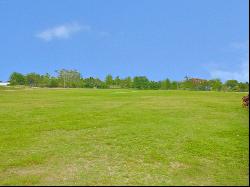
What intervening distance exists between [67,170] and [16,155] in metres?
3.02

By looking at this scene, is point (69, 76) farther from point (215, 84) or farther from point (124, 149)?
point (124, 149)

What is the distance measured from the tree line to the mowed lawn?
3184 inches

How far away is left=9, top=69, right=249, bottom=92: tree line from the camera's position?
105750mm

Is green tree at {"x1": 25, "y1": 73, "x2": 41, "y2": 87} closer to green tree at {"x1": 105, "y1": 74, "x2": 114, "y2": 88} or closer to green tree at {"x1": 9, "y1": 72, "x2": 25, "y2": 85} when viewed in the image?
green tree at {"x1": 9, "y1": 72, "x2": 25, "y2": 85}

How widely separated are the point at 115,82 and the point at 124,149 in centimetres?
10377

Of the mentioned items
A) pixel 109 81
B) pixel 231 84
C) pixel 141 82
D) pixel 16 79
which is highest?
pixel 16 79

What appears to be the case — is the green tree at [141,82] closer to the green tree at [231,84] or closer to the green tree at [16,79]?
the green tree at [231,84]

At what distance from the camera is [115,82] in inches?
4663

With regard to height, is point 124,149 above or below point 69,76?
below

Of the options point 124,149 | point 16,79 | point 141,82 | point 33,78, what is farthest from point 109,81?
point 124,149

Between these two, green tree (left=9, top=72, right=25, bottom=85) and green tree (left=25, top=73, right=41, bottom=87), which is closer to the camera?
green tree (left=9, top=72, right=25, bottom=85)

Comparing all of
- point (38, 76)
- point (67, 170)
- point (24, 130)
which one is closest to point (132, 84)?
point (38, 76)

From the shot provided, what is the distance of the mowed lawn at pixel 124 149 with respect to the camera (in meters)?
11.5

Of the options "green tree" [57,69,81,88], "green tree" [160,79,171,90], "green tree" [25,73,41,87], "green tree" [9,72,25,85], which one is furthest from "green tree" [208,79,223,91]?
"green tree" [9,72,25,85]
